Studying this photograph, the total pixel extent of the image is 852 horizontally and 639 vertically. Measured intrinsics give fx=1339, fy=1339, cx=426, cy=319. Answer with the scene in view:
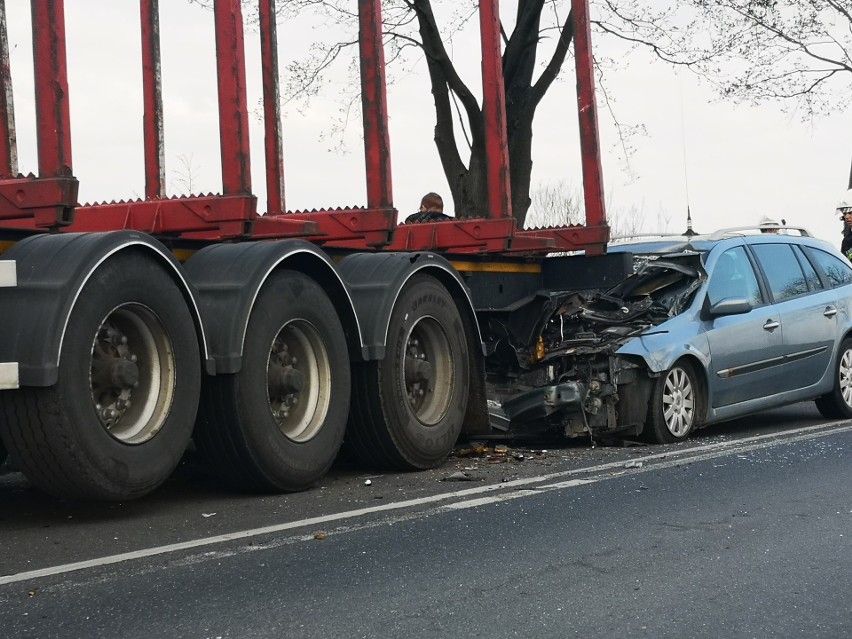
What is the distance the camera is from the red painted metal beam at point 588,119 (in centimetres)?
1070

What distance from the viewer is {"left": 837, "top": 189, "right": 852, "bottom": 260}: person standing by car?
1514 cm

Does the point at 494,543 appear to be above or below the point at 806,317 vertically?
below

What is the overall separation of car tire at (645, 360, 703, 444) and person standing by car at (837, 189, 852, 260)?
5.69 metres

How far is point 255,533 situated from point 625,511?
5.92 feet

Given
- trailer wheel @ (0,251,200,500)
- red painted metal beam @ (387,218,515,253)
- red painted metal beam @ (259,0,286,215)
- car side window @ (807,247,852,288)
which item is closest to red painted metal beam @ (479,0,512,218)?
red painted metal beam @ (387,218,515,253)

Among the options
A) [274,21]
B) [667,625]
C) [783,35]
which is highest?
[783,35]

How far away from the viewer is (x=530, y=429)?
31.6 feet

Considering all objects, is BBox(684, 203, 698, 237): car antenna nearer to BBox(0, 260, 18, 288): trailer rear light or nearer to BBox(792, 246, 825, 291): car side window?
BBox(792, 246, 825, 291): car side window

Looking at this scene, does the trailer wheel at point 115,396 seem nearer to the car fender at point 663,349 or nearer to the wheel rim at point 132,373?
the wheel rim at point 132,373

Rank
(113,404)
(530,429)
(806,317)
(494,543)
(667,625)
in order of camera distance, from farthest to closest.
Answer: (806,317)
(530,429)
(113,404)
(494,543)
(667,625)

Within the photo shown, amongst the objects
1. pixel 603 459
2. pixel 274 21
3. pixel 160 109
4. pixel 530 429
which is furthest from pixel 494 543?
Result: pixel 274 21

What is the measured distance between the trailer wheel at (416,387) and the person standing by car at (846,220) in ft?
25.0

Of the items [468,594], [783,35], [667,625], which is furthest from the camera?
[783,35]

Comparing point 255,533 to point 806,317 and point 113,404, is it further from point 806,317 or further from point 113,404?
point 806,317
